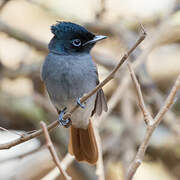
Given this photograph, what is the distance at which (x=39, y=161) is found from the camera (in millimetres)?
5039

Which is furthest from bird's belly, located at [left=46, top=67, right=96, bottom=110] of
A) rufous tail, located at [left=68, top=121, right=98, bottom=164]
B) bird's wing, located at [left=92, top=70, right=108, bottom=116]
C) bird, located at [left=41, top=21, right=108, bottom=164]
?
rufous tail, located at [left=68, top=121, right=98, bottom=164]

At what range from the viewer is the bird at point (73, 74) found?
3.47 meters

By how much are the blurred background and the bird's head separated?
2.93ft

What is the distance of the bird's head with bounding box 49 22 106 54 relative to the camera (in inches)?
137

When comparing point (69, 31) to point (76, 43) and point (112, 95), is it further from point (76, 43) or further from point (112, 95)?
point (112, 95)

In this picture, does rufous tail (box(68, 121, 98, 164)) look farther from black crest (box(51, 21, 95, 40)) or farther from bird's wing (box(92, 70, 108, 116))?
black crest (box(51, 21, 95, 40))

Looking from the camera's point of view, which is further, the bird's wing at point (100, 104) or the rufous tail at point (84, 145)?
the rufous tail at point (84, 145)

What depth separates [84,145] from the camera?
3.66m

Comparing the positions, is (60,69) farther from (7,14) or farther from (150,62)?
(7,14)

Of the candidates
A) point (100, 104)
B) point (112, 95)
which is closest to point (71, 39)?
point (100, 104)

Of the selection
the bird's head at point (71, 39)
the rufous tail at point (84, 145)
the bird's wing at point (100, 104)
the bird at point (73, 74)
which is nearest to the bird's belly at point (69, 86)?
the bird at point (73, 74)

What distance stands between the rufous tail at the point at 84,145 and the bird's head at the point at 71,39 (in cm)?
66

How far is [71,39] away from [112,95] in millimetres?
1357

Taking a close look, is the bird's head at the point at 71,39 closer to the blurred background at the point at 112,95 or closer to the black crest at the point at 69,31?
the black crest at the point at 69,31
